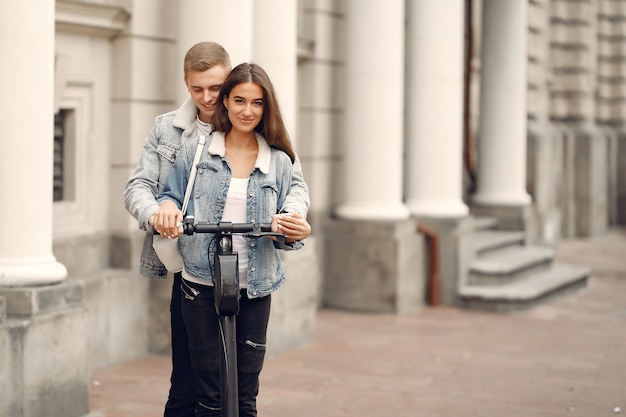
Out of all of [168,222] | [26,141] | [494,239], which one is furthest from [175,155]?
[494,239]

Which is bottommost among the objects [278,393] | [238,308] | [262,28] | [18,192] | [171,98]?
[278,393]

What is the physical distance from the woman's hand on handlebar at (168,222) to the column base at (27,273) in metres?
2.40

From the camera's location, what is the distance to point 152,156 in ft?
16.3

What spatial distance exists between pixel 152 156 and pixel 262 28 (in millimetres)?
4926

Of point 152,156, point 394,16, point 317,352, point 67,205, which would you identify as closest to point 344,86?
point 394,16

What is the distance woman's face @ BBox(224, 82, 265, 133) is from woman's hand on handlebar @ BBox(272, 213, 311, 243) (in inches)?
16.6

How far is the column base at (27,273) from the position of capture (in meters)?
6.63

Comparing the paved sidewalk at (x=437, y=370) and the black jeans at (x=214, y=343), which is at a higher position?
the black jeans at (x=214, y=343)

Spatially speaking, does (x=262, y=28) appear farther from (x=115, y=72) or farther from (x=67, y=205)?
(x=67, y=205)

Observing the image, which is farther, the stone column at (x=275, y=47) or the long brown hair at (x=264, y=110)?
the stone column at (x=275, y=47)

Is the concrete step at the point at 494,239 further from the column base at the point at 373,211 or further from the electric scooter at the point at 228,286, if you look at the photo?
the electric scooter at the point at 228,286

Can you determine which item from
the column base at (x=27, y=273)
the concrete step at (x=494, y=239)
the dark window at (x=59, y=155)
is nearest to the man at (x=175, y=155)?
the column base at (x=27, y=273)

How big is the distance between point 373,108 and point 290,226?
24.2 ft

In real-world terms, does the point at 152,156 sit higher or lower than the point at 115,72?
lower
